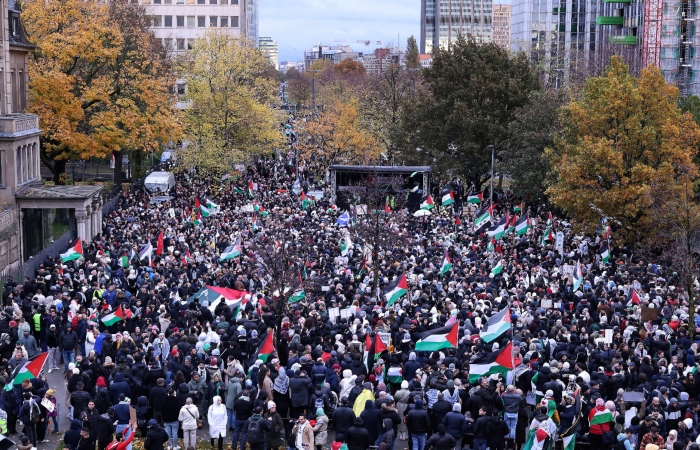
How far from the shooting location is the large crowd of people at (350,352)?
1934cm

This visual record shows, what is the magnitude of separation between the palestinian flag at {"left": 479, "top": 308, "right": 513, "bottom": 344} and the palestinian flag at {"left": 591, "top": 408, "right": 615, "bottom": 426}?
490 centimetres

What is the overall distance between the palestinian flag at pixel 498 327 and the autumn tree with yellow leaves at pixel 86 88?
107 feet

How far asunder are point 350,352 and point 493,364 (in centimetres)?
350

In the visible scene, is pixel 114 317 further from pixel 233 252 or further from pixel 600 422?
pixel 600 422

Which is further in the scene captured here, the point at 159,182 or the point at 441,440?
the point at 159,182

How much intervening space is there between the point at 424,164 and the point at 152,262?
92.4 feet

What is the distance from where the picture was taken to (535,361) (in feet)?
72.9

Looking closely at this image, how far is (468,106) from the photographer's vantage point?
6019cm

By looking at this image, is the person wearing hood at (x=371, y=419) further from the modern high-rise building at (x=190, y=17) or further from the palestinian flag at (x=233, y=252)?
the modern high-rise building at (x=190, y=17)

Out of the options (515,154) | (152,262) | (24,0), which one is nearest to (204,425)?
(152,262)

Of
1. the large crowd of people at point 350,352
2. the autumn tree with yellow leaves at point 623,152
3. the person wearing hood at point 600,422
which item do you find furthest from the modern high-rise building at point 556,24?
the person wearing hood at point 600,422

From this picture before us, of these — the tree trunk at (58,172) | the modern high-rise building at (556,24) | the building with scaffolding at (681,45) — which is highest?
the modern high-rise building at (556,24)

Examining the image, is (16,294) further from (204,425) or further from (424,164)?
(424,164)

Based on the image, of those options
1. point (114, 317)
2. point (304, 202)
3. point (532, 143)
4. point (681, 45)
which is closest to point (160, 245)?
point (114, 317)
